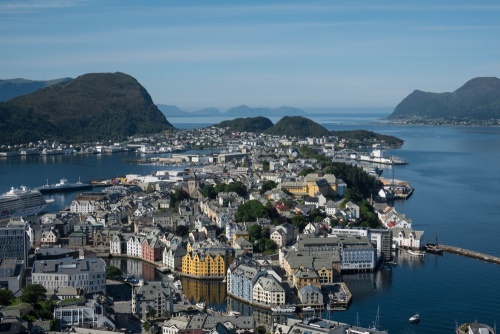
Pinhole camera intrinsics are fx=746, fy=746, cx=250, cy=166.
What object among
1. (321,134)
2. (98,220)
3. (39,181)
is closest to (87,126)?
(321,134)

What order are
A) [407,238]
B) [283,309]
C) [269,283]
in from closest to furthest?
[283,309] → [269,283] → [407,238]

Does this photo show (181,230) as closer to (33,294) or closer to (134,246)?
(134,246)

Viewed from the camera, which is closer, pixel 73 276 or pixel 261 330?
pixel 261 330

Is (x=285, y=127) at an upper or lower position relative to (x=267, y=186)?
upper

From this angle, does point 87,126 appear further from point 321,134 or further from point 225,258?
point 225,258

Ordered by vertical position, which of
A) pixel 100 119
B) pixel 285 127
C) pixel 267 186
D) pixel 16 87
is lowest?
pixel 267 186

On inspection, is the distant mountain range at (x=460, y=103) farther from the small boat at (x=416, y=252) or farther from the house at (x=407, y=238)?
the small boat at (x=416, y=252)

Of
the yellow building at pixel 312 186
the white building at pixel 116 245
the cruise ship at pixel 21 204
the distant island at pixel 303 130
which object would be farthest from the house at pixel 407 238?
the distant island at pixel 303 130

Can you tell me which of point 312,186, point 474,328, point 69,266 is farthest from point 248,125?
point 474,328
